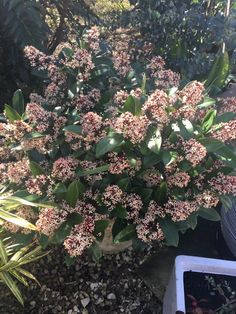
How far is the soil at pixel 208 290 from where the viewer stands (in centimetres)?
163

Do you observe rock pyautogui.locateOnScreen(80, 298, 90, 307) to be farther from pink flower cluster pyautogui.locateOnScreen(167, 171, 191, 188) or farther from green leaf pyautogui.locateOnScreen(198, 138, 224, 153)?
green leaf pyautogui.locateOnScreen(198, 138, 224, 153)

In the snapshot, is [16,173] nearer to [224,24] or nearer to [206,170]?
[206,170]

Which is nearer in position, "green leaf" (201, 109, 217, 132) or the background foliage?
"green leaf" (201, 109, 217, 132)

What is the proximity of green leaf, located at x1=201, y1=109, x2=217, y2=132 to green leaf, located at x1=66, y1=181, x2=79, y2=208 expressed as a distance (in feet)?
1.62

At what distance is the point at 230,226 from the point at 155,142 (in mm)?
745

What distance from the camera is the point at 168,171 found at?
1.50m

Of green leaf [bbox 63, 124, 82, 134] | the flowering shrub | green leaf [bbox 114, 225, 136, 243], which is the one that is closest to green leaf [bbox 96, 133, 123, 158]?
the flowering shrub

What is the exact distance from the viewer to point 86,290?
6.04 ft

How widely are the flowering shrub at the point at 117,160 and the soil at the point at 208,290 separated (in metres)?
0.29

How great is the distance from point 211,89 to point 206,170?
420mm

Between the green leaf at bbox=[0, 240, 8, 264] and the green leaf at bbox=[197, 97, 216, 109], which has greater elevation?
the green leaf at bbox=[197, 97, 216, 109]

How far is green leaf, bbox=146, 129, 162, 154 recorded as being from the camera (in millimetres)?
1322

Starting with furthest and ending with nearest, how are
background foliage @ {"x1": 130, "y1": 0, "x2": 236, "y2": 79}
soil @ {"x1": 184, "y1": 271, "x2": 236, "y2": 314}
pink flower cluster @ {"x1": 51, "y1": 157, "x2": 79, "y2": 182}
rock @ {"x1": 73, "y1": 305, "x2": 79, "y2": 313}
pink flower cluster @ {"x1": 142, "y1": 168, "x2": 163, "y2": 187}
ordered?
background foliage @ {"x1": 130, "y1": 0, "x2": 236, "y2": 79} → rock @ {"x1": 73, "y1": 305, "x2": 79, "y2": 313} → soil @ {"x1": 184, "y1": 271, "x2": 236, "y2": 314} → pink flower cluster @ {"x1": 142, "y1": 168, "x2": 163, "y2": 187} → pink flower cluster @ {"x1": 51, "y1": 157, "x2": 79, "y2": 182}

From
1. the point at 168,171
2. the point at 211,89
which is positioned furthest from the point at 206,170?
the point at 211,89
